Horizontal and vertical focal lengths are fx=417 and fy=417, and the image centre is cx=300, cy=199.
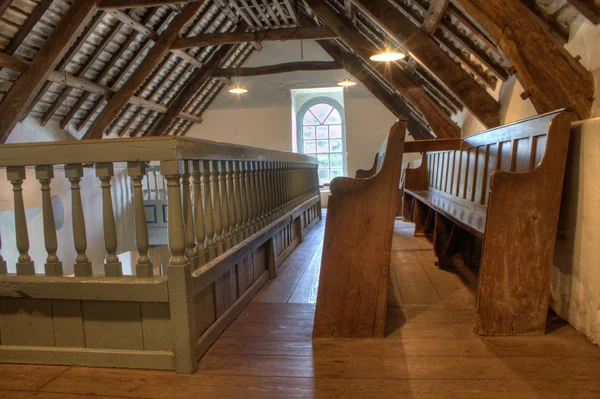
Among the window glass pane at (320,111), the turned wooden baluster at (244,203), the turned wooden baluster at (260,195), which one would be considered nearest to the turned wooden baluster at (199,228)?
the turned wooden baluster at (244,203)

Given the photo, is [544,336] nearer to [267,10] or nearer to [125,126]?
[267,10]

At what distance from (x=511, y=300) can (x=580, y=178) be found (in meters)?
0.62

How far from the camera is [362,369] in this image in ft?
5.30

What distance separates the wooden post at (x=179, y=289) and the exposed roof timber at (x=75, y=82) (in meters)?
5.34

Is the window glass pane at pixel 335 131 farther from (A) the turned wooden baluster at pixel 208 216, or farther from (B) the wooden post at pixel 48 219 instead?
(B) the wooden post at pixel 48 219

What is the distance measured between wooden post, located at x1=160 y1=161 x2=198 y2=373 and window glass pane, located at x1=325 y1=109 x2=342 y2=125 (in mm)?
9140

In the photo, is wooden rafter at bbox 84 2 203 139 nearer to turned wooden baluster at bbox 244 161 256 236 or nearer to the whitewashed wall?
turned wooden baluster at bbox 244 161 256 236

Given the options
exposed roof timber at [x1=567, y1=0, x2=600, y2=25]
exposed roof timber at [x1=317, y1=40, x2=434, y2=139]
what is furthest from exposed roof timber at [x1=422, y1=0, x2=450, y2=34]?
exposed roof timber at [x1=317, y1=40, x2=434, y2=139]

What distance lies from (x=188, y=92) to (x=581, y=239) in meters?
8.76

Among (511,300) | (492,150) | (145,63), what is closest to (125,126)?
(145,63)

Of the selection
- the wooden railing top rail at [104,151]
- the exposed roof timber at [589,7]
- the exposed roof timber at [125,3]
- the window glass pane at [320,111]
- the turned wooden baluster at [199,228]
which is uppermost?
the exposed roof timber at [125,3]

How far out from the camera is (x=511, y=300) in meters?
1.86

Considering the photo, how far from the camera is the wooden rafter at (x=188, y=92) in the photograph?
916cm

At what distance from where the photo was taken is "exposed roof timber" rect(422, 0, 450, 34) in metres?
3.65
